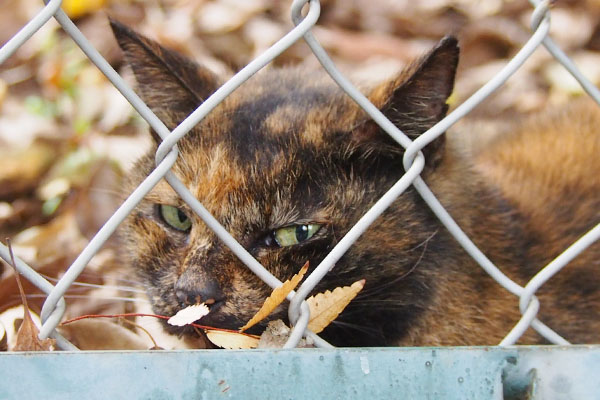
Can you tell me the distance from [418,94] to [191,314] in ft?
2.50

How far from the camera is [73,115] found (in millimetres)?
3402

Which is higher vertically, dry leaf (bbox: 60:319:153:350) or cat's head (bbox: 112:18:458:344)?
cat's head (bbox: 112:18:458:344)

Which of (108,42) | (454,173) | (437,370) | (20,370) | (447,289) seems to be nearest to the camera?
(20,370)

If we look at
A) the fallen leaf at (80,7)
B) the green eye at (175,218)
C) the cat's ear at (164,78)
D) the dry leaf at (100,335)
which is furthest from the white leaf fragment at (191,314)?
the fallen leaf at (80,7)

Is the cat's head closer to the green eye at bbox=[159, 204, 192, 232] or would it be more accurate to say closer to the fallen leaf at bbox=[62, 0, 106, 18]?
the green eye at bbox=[159, 204, 192, 232]

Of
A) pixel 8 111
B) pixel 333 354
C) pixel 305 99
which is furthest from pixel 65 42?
pixel 333 354

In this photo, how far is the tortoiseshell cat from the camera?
1.67m

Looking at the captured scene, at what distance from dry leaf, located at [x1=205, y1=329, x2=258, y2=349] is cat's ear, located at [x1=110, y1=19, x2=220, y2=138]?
2.40ft

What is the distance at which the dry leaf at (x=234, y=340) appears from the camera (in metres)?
1.38

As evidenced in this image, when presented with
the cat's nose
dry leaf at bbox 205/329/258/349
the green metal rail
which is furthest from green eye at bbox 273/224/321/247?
the green metal rail

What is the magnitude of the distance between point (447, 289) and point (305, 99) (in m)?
0.69

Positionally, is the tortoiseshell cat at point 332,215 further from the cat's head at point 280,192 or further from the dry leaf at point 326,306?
the dry leaf at point 326,306

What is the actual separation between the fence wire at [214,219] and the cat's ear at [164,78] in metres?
0.61

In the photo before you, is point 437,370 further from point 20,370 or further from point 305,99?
point 305,99
